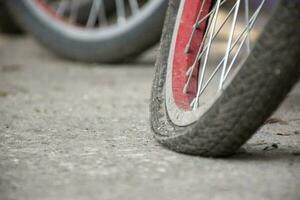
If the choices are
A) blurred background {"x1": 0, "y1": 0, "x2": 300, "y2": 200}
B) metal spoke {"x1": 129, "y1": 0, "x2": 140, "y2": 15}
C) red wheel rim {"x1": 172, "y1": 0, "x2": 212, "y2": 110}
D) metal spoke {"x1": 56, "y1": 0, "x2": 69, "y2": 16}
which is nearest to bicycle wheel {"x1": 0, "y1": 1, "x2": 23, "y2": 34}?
blurred background {"x1": 0, "y1": 0, "x2": 300, "y2": 200}

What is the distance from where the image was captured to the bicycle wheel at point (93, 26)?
2.57 m

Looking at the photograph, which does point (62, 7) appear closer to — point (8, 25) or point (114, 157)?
point (8, 25)

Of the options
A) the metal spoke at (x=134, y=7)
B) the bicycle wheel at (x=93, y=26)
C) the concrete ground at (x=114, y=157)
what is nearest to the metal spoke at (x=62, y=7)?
the bicycle wheel at (x=93, y=26)

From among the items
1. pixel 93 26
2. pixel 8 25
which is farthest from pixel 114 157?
pixel 8 25

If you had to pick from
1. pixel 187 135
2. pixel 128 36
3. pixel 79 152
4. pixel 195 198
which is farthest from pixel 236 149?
pixel 128 36

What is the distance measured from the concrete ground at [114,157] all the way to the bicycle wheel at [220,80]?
0.06m

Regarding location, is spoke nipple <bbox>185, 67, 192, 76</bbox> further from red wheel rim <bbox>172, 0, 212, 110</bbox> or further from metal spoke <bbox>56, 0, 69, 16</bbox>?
metal spoke <bbox>56, 0, 69, 16</bbox>

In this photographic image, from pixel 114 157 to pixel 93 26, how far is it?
1.77 metres

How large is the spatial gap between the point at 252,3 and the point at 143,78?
1735mm

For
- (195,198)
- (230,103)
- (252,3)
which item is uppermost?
(252,3)

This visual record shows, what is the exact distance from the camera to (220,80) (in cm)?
125

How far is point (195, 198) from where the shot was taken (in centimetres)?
102

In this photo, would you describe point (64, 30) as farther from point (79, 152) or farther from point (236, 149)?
point (236, 149)

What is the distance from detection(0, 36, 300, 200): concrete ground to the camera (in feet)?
3.47
